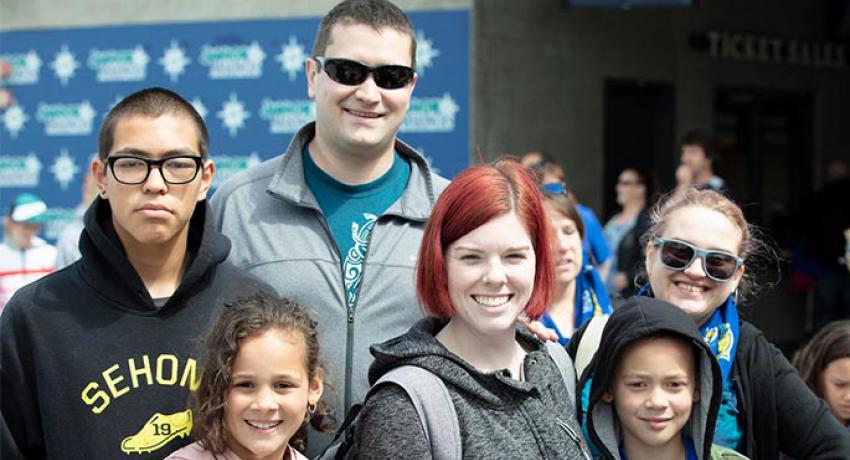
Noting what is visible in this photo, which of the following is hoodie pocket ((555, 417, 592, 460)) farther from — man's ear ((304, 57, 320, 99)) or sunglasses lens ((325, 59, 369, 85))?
man's ear ((304, 57, 320, 99))

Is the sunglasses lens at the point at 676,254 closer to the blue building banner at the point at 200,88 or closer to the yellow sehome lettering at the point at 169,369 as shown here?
the yellow sehome lettering at the point at 169,369

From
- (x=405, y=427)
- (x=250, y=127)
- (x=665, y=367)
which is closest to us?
(x=405, y=427)

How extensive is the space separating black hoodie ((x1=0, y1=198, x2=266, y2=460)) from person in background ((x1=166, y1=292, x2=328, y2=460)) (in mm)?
98

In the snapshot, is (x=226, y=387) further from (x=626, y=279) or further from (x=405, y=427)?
(x=626, y=279)

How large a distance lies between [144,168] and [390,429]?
3.51 feet

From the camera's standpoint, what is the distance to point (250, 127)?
11.5 metres

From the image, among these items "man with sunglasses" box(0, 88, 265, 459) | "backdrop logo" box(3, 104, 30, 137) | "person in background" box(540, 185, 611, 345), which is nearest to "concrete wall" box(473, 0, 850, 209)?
"person in background" box(540, 185, 611, 345)

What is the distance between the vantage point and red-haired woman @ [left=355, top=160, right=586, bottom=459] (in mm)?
2725

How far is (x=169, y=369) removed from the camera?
3.07 metres

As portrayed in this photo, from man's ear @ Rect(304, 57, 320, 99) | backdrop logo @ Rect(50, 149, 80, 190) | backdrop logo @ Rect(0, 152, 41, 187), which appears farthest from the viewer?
backdrop logo @ Rect(0, 152, 41, 187)

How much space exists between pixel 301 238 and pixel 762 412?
153 centimetres

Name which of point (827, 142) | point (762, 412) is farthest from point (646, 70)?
point (762, 412)

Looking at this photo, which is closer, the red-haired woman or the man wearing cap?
the red-haired woman

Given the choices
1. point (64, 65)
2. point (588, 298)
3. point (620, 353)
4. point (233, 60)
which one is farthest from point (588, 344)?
point (64, 65)
